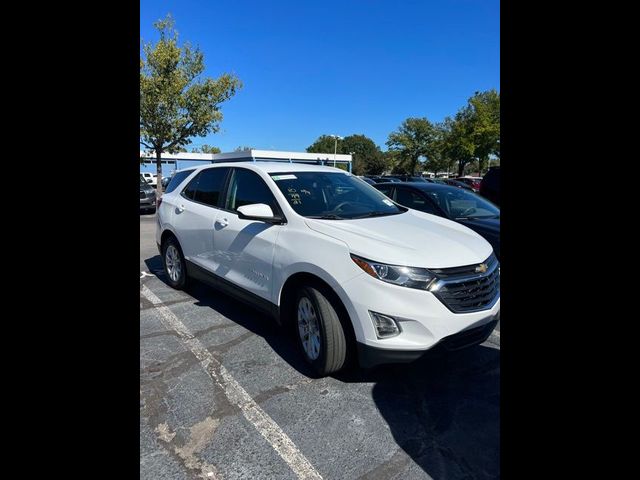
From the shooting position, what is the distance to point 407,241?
2988 mm

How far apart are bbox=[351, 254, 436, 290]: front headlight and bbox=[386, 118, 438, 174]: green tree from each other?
49.6 meters

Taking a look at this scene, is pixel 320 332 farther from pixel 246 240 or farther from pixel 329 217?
pixel 246 240

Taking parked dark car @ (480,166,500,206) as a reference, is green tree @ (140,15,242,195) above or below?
above

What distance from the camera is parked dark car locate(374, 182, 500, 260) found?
18.6 feet

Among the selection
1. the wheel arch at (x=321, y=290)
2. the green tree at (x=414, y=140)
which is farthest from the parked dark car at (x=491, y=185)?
the green tree at (x=414, y=140)

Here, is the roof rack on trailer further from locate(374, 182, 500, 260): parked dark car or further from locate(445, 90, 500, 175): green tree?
locate(374, 182, 500, 260): parked dark car

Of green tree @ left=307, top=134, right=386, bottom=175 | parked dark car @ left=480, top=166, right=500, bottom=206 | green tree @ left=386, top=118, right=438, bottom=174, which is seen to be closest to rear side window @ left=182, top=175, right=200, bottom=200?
parked dark car @ left=480, top=166, right=500, bottom=206

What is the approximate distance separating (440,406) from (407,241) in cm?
116

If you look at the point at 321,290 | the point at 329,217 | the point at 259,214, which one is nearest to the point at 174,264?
the point at 259,214

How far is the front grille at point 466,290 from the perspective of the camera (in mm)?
2701

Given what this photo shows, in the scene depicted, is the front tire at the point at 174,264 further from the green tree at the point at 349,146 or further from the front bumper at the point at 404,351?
the green tree at the point at 349,146
